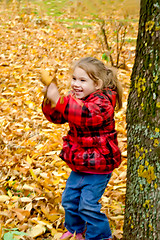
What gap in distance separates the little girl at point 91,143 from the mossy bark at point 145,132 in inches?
7.5

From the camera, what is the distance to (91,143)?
185 centimetres

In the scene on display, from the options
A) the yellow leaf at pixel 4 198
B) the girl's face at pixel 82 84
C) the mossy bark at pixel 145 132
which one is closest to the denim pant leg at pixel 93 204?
the mossy bark at pixel 145 132

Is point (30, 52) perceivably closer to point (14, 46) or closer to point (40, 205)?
point (14, 46)

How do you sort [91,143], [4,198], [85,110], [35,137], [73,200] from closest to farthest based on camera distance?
[85,110]
[91,143]
[73,200]
[4,198]
[35,137]

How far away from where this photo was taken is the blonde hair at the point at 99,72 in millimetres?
1890

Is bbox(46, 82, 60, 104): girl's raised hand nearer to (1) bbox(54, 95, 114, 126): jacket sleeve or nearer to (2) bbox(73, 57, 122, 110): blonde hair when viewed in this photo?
(1) bbox(54, 95, 114, 126): jacket sleeve

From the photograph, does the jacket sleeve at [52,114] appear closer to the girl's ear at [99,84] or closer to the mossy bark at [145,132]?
the girl's ear at [99,84]

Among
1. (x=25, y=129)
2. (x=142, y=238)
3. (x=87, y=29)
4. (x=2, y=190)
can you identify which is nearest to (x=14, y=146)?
(x=25, y=129)

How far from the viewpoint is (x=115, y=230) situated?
2240 mm

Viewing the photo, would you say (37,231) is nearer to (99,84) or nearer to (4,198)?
(4,198)

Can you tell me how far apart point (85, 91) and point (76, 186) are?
2.28ft

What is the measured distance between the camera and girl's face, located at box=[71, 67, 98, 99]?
1.88 metres

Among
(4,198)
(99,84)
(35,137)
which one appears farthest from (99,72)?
(35,137)

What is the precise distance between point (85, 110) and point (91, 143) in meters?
0.28
